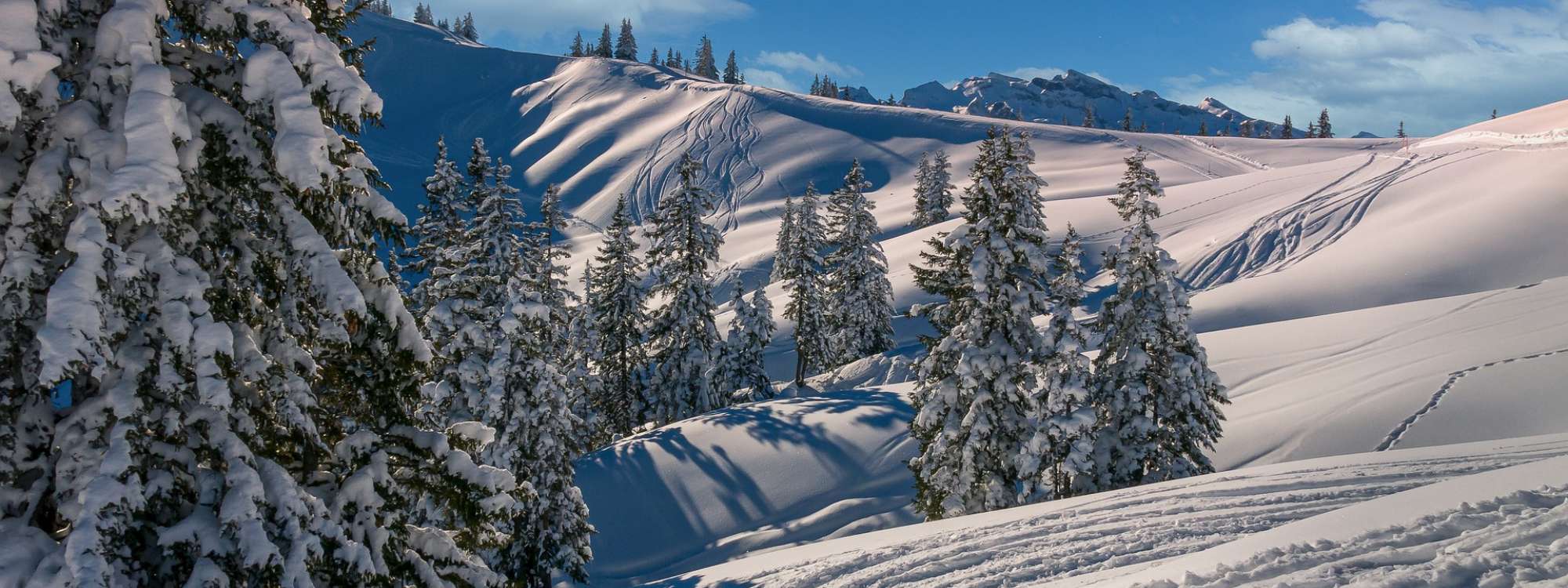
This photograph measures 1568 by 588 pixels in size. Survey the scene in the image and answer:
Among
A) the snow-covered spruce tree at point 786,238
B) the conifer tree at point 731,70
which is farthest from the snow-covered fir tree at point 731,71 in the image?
the snow-covered spruce tree at point 786,238

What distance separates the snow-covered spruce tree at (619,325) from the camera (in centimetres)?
3581

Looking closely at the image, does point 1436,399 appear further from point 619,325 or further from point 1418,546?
point 619,325

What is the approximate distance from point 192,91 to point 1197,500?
1287 cm

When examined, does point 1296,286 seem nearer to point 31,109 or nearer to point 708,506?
point 708,506

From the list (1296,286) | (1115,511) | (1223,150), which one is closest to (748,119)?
(1223,150)

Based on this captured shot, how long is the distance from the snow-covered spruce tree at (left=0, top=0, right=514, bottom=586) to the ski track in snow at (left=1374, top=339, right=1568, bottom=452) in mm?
23370

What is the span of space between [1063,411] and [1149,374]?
9.04 ft

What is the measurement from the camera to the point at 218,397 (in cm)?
496

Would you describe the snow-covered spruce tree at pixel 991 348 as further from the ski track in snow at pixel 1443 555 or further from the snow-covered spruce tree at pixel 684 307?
the snow-covered spruce tree at pixel 684 307

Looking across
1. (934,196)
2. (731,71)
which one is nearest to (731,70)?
(731,71)

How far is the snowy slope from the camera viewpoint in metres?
22.0

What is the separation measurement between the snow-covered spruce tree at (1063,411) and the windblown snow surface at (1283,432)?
3570 millimetres

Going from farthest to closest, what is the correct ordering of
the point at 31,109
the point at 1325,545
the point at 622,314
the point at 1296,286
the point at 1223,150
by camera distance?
the point at 1223,150 < the point at 1296,286 < the point at 622,314 < the point at 1325,545 < the point at 31,109

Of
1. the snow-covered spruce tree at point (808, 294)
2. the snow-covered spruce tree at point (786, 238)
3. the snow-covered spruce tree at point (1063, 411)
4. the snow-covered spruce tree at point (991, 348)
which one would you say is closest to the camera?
the snow-covered spruce tree at point (1063, 411)
